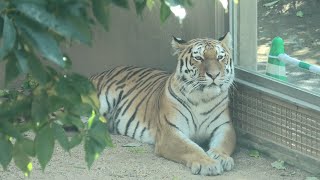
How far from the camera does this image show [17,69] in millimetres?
1359

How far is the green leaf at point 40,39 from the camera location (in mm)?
1291

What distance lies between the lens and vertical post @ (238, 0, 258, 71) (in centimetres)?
531

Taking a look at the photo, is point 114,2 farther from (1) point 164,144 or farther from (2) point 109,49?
(2) point 109,49

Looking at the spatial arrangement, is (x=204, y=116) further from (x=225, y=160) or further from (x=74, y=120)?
(x=74, y=120)

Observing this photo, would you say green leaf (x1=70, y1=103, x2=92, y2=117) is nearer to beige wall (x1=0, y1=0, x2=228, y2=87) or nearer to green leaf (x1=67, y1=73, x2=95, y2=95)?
green leaf (x1=67, y1=73, x2=95, y2=95)

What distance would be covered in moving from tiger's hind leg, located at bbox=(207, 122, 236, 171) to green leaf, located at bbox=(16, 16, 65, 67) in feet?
12.1

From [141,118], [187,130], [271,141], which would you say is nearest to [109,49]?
[141,118]

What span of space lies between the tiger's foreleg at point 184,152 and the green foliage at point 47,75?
10.5ft

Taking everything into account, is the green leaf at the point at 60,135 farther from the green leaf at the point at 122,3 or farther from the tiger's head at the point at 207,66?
the tiger's head at the point at 207,66

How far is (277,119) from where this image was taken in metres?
5.10

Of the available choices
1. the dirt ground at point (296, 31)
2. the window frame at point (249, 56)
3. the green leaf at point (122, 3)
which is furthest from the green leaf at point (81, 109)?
the window frame at point (249, 56)

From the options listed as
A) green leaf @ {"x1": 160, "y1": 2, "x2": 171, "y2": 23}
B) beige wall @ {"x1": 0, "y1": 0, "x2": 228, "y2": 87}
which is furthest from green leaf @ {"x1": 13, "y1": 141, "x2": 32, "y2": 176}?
beige wall @ {"x1": 0, "y1": 0, "x2": 228, "y2": 87}

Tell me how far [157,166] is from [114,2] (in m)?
3.63

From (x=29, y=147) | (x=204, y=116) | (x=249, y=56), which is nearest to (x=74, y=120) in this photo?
(x=29, y=147)
